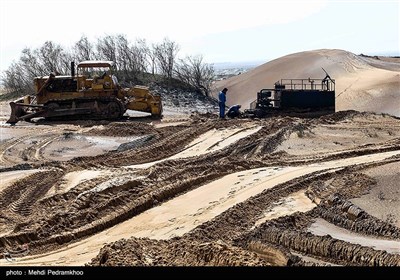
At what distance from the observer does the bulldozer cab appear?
26047mm

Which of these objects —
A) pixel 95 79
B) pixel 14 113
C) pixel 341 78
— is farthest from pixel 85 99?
pixel 341 78

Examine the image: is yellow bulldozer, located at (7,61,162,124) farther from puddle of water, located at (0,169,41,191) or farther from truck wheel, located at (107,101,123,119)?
puddle of water, located at (0,169,41,191)

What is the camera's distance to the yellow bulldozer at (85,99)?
25953 mm

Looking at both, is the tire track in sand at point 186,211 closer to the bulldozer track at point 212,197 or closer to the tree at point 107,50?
the bulldozer track at point 212,197

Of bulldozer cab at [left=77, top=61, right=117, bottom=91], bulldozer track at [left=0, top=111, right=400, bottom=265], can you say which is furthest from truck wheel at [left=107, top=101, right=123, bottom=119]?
bulldozer track at [left=0, top=111, right=400, bottom=265]

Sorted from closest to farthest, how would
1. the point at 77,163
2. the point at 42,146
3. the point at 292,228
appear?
the point at 292,228 < the point at 77,163 < the point at 42,146

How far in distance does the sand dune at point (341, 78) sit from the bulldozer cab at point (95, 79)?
10126 millimetres

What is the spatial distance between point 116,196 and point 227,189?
2.24m

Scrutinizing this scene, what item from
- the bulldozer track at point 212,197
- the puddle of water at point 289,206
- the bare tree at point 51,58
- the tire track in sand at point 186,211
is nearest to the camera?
the bulldozer track at point 212,197

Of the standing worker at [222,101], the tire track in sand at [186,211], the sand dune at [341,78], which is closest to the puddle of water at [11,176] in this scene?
the tire track in sand at [186,211]

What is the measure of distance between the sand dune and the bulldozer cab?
33.2ft

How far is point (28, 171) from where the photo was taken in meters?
15.1

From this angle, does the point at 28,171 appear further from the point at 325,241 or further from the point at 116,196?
the point at 325,241

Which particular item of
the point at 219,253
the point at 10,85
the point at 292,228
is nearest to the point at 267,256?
the point at 219,253
